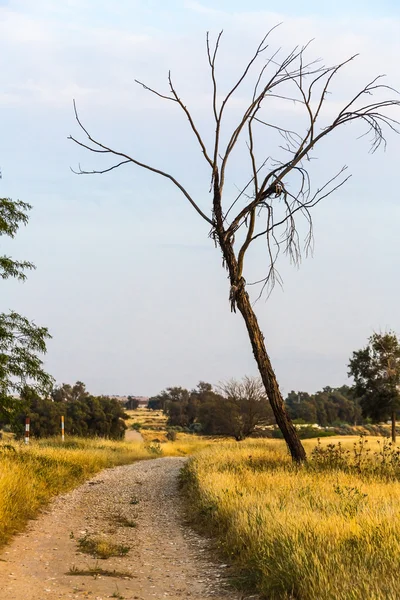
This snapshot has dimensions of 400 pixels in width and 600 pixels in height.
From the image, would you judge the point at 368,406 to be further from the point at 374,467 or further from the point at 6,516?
the point at 6,516

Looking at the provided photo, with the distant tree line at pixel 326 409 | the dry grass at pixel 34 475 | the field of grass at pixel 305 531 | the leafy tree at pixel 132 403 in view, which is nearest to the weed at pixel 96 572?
the field of grass at pixel 305 531

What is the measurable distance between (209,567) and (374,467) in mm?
8079

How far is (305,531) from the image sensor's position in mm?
6691

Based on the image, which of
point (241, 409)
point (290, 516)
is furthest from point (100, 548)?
point (241, 409)

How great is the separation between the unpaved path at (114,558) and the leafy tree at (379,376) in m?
28.7

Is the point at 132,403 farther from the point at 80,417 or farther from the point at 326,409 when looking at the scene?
the point at 80,417

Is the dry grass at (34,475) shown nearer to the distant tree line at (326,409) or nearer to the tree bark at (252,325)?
the tree bark at (252,325)

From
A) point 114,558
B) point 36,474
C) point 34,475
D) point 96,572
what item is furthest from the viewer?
point 36,474

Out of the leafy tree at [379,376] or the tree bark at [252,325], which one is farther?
the leafy tree at [379,376]

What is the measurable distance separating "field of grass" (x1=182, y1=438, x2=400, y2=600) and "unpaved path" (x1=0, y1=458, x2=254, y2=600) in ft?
1.32

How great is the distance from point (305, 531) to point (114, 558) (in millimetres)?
2538

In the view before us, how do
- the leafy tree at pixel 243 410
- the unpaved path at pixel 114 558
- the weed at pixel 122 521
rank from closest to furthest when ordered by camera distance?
the unpaved path at pixel 114 558, the weed at pixel 122 521, the leafy tree at pixel 243 410

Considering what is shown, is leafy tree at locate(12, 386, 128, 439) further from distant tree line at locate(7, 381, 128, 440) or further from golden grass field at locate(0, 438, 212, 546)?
golden grass field at locate(0, 438, 212, 546)

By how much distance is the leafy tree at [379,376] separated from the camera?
39906 millimetres
